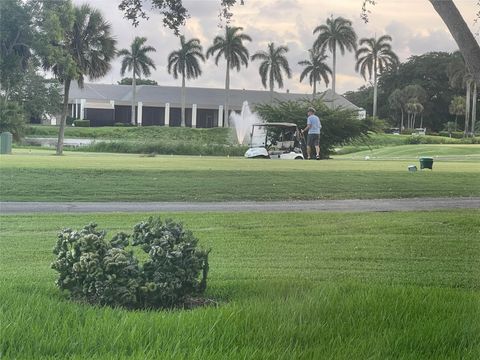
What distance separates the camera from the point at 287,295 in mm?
5242

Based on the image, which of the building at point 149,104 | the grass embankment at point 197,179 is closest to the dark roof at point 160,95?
the building at point 149,104

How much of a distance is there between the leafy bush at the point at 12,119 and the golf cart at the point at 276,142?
2678mm

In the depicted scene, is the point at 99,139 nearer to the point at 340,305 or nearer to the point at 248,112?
the point at 248,112

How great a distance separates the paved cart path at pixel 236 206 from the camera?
6141 mm

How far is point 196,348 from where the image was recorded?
13.3ft

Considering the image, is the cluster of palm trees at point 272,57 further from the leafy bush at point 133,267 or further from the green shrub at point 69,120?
the leafy bush at point 133,267

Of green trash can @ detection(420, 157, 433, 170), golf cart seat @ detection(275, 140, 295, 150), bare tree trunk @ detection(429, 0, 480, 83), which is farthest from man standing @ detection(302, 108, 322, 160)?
bare tree trunk @ detection(429, 0, 480, 83)

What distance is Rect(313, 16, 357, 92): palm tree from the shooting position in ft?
23.4

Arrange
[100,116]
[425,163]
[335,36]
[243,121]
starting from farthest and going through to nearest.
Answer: [425,163]
[243,121]
[335,36]
[100,116]

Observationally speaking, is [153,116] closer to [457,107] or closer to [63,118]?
[63,118]

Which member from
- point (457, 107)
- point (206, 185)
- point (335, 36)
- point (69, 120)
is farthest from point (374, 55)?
point (69, 120)

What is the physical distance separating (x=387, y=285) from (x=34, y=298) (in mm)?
3148

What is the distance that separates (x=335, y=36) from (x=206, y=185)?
7.99 ft

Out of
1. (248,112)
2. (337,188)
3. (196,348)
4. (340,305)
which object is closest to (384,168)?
(337,188)
